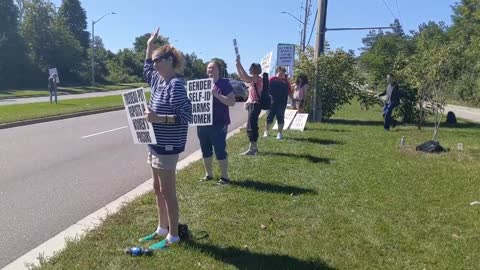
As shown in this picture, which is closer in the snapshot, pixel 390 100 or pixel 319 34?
pixel 390 100

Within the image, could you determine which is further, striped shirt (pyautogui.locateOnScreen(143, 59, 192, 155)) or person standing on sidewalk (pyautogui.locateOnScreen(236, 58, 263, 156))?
person standing on sidewalk (pyautogui.locateOnScreen(236, 58, 263, 156))

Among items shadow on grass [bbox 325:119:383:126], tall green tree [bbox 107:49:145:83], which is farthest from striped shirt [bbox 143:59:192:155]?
tall green tree [bbox 107:49:145:83]

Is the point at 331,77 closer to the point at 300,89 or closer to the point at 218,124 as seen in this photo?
the point at 300,89

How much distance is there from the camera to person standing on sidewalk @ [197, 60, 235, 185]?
7336 mm

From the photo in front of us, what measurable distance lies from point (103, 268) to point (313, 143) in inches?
345

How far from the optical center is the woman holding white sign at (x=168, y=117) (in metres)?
4.70

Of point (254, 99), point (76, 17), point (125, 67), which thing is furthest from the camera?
point (76, 17)

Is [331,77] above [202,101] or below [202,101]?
above

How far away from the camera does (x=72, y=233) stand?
570cm

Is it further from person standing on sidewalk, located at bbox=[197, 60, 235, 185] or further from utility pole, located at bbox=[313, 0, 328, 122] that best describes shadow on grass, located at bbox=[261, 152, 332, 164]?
utility pole, located at bbox=[313, 0, 328, 122]

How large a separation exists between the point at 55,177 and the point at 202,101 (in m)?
3.51

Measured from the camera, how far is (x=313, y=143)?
12.7 m

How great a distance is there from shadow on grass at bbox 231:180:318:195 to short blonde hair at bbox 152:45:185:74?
2990mm

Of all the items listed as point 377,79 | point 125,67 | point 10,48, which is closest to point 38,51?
point 10,48
